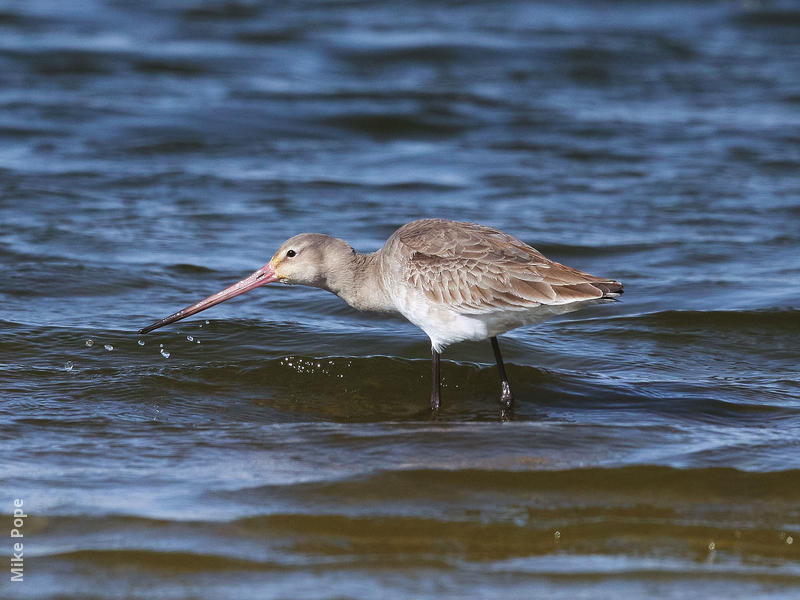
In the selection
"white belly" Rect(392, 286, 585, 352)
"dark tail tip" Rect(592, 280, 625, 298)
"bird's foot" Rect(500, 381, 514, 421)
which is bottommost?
"bird's foot" Rect(500, 381, 514, 421)

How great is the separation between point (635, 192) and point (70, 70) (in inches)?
370

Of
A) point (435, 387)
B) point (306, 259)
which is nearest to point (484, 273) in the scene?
point (435, 387)

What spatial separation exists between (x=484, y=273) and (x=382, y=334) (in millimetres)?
2170

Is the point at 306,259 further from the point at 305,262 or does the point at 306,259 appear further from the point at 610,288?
the point at 610,288

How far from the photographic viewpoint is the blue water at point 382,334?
5066 mm

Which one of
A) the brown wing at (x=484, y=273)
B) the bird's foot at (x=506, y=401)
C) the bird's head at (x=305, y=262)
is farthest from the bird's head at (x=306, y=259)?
the bird's foot at (x=506, y=401)

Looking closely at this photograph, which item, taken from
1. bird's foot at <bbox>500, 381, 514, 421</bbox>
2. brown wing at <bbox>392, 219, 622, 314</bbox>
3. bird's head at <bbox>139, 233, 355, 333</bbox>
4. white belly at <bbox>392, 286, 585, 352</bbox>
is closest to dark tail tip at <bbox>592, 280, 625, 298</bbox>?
brown wing at <bbox>392, 219, 622, 314</bbox>

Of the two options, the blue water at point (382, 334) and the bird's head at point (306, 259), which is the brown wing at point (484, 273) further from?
the blue water at point (382, 334)

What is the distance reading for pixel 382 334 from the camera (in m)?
8.86

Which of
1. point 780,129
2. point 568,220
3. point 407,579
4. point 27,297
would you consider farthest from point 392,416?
point 780,129

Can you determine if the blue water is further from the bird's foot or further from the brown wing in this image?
the brown wing

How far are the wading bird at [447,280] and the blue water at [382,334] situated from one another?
61 centimetres

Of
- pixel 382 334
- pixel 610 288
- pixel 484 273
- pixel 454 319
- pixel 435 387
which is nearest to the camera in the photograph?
pixel 610 288

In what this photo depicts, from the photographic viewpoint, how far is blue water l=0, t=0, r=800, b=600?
16.6ft
